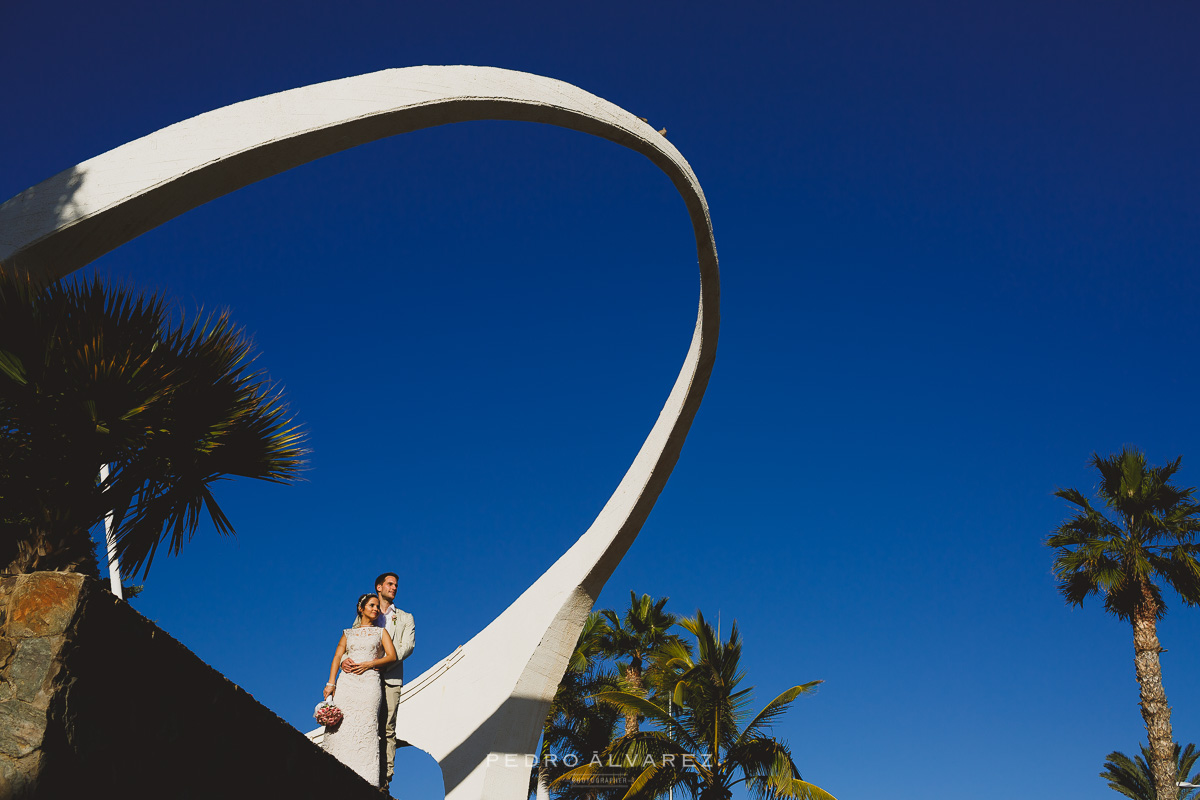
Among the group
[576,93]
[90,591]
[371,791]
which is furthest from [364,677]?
[576,93]

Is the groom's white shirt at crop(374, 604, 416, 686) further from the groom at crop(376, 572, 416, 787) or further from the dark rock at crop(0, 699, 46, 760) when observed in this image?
the dark rock at crop(0, 699, 46, 760)

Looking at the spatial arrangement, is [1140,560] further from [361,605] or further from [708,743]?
[361,605]

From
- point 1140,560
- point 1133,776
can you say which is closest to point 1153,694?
point 1140,560

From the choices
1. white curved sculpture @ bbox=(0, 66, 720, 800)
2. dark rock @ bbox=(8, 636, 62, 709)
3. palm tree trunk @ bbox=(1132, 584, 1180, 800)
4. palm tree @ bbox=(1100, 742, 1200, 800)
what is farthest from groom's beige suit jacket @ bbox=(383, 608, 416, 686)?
palm tree @ bbox=(1100, 742, 1200, 800)

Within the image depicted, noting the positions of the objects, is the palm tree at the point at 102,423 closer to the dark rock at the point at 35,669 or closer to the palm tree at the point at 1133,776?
the dark rock at the point at 35,669

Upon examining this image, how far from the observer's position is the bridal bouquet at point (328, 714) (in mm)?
6113

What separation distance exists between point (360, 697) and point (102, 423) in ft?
8.55

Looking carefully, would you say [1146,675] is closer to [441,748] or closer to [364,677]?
[441,748]

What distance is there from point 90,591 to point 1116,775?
3378cm

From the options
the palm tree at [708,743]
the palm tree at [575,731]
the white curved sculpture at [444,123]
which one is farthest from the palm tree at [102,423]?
the palm tree at [575,731]

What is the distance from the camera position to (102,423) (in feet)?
16.9

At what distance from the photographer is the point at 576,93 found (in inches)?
399

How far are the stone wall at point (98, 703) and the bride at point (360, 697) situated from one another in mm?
3170

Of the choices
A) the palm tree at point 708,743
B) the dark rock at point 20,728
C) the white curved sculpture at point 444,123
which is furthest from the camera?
the palm tree at point 708,743
